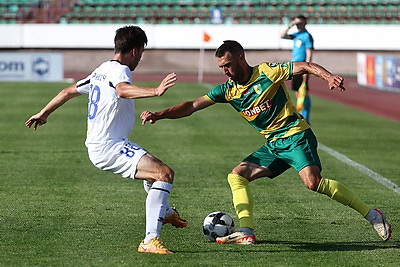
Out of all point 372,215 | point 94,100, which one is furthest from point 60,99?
point 372,215

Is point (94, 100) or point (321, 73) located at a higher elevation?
point (321, 73)

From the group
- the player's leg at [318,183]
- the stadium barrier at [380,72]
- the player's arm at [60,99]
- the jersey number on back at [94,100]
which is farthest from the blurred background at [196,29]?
the jersey number on back at [94,100]

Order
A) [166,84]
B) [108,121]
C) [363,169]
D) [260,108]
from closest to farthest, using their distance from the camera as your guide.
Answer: [166,84] < [108,121] < [260,108] < [363,169]

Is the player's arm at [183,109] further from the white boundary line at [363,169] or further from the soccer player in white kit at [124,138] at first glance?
the white boundary line at [363,169]

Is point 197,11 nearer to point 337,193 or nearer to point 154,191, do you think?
point 337,193

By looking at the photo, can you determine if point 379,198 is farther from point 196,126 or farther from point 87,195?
point 196,126

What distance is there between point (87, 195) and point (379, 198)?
3325mm

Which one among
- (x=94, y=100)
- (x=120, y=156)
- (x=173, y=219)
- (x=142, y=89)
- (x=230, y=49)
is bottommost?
(x=173, y=219)

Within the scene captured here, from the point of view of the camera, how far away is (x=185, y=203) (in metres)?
9.68

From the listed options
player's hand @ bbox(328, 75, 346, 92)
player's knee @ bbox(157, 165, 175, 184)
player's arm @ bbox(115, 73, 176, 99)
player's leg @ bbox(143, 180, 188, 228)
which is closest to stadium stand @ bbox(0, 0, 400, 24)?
→ player's leg @ bbox(143, 180, 188, 228)

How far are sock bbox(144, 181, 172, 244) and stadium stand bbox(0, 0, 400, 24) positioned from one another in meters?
39.1

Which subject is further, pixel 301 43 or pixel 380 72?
pixel 380 72

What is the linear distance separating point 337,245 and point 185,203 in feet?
8.42

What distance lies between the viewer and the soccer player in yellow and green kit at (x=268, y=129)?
24.4ft
